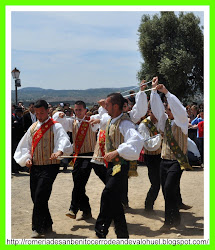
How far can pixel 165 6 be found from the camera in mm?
5375

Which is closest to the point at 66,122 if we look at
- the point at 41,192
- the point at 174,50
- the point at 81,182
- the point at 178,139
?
the point at 81,182

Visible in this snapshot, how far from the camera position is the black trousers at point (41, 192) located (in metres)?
5.70

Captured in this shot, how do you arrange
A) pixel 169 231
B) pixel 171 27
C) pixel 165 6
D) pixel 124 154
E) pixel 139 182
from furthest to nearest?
pixel 171 27
pixel 139 182
pixel 169 231
pixel 165 6
pixel 124 154

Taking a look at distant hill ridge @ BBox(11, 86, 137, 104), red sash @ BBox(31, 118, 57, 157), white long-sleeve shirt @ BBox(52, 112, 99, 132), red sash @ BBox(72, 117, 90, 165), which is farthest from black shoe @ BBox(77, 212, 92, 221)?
distant hill ridge @ BBox(11, 86, 137, 104)

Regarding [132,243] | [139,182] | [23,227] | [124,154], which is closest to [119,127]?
[124,154]

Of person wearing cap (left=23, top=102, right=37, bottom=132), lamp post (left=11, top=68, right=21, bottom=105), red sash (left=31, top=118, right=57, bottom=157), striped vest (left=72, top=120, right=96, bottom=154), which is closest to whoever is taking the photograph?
red sash (left=31, top=118, right=57, bottom=157)

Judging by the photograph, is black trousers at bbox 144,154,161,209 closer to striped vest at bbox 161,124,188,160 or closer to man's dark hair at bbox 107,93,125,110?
striped vest at bbox 161,124,188,160

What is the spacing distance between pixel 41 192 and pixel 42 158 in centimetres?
51

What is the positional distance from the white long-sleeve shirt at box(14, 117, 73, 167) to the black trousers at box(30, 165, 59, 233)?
0.21m

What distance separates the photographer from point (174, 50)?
30.6 m

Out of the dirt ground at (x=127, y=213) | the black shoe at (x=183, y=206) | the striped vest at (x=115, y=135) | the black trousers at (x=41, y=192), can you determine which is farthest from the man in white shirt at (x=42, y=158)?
the black shoe at (x=183, y=206)

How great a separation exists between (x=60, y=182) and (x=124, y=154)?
5.51m

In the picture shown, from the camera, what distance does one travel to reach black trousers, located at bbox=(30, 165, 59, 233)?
570 centimetres

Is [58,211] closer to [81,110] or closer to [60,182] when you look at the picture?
[81,110]
